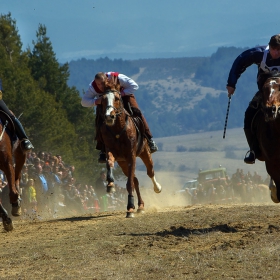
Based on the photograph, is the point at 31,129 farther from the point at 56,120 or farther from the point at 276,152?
the point at 276,152

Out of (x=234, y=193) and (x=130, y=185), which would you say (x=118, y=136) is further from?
(x=234, y=193)

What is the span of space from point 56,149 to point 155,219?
86.7 feet

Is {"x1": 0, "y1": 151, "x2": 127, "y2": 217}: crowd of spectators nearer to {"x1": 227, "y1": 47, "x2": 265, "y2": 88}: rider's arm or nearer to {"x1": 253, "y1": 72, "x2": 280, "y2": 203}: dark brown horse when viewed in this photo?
{"x1": 227, "y1": 47, "x2": 265, "y2": 88}: rider's arm

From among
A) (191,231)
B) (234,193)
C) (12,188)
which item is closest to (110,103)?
(12,188)

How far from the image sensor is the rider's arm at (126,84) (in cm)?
1703

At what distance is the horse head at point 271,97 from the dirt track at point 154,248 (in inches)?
65.4

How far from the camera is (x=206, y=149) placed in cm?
17000

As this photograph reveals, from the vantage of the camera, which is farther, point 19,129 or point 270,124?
point 19,129

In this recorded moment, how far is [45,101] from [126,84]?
25.2 meters

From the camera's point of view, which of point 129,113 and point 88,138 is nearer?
point 129,113

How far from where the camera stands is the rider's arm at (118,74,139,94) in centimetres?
1703

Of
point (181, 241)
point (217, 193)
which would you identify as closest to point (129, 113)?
A: point (181, 241)

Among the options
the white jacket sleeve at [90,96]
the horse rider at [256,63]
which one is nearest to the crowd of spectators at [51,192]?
the white jacket sleeve at [90,96]

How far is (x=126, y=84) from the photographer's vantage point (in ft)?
56.3
